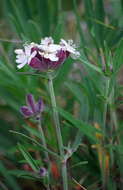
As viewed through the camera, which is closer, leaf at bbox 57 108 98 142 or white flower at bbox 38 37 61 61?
white flower at bbox 38 37 61 61

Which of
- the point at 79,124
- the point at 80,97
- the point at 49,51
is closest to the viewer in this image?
the point at 49,51

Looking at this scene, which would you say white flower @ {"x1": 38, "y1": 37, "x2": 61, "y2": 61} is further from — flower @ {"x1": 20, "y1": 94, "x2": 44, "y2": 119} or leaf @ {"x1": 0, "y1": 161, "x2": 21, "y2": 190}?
A: leaf @ {"x1": 0, "y1": 161, "x2": 21, "y2": 190}

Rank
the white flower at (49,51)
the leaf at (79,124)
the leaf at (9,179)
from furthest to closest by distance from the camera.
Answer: the leaf at (9,179)
the leaf at (79,124)
the white flower at (49,51)

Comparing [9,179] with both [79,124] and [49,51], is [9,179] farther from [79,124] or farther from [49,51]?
[49,51]

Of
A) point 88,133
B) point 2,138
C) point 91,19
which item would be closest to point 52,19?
point 91,19

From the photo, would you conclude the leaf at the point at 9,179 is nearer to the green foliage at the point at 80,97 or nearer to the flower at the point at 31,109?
the green foliage at the point at 80,97

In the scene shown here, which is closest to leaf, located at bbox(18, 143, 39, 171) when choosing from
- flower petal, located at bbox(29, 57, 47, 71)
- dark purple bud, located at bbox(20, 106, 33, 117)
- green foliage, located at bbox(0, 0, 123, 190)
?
green foliage, located at bbox(0, 0, 123, 190)

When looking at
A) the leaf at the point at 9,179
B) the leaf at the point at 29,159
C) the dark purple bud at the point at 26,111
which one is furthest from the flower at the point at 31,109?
the leaf at the point at 9,179

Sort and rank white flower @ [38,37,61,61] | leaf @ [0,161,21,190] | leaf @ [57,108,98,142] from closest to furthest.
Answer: white flower @ [38,37,61,61], leaf @ [57,108,98,142], leaf @ [0,161,21,190]

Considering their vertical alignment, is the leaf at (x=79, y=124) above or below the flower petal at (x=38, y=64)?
below

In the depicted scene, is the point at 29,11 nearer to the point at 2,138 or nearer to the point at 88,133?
the point at 2,138

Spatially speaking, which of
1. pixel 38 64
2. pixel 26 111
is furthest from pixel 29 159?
pixel 38 64
